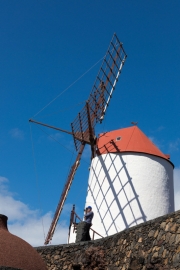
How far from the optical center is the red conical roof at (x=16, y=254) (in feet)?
19.0

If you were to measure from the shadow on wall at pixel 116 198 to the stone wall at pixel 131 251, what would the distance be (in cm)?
427

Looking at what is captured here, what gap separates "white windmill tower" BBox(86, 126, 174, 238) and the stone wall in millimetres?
4151

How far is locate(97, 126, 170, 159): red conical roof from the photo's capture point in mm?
15297

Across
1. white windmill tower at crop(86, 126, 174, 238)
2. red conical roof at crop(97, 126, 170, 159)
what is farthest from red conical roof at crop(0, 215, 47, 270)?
red conical roof at crop(97, 126, 170, 159)

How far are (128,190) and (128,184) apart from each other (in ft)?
0.70

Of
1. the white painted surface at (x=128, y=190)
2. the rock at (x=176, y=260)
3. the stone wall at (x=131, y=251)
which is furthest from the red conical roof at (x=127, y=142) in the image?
the rock at (x=176, y=260)

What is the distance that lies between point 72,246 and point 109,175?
538 centimetres

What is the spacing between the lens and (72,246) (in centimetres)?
986

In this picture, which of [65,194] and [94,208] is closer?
[94,208]

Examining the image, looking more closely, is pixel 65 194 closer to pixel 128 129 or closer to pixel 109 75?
pixel 128 129

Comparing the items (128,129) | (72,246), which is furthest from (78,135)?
(72,246)

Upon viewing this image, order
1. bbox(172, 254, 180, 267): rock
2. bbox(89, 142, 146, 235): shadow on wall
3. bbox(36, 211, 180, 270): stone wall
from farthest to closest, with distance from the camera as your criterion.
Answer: bbox(89, 142, 146, 235): shadow on wall, bbox(36, 211, 180, 270): stone wall, bbox(172, 254, 180, 267): rock

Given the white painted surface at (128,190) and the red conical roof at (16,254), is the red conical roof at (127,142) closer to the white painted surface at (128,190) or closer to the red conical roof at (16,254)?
the white painted surface at (128,190)

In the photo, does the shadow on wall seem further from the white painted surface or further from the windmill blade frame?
the windmill blade frame
